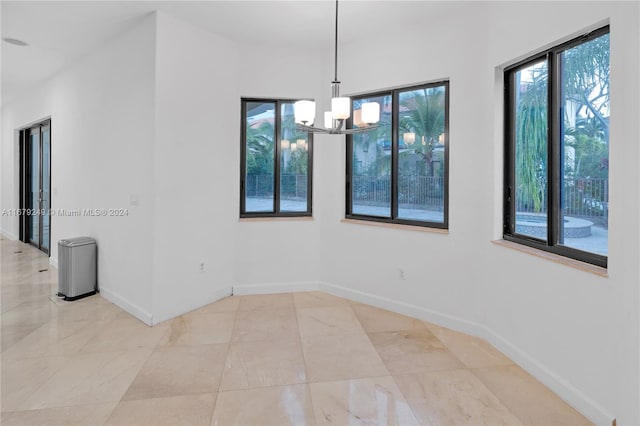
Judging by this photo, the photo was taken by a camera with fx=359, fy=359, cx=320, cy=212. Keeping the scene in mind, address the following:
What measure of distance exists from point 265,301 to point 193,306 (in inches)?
30.5

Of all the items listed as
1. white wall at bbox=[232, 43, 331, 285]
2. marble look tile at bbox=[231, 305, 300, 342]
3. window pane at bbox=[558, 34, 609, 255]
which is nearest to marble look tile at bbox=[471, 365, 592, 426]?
window pane at bbox=[558, 34, 609, 255]

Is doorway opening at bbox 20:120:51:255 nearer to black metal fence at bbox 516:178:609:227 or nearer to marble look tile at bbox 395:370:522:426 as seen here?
marble look tile at bbox 395:370:522:426

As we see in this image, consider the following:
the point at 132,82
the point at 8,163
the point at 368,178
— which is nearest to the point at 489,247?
the point at 368,178

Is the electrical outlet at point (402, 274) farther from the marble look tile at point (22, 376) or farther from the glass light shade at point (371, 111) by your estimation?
the marble look tile at point (22, 376)

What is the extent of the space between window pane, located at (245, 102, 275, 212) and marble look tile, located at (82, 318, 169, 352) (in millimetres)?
1704

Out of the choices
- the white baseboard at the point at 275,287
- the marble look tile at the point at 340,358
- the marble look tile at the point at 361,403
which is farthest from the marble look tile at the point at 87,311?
the marble look tile at the point at 361,403

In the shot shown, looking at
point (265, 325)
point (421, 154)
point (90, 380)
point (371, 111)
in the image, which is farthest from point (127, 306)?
point (421, 154)

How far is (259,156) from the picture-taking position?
4422 millimetres

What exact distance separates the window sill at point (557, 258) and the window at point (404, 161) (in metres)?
0.72

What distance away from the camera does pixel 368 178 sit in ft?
13.6

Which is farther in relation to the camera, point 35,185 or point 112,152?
point 35,185

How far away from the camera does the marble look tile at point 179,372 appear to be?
2.34 m

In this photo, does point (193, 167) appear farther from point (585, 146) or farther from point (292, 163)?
point (585, 146)

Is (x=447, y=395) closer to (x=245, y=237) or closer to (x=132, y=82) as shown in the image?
(x=245, y=237)
